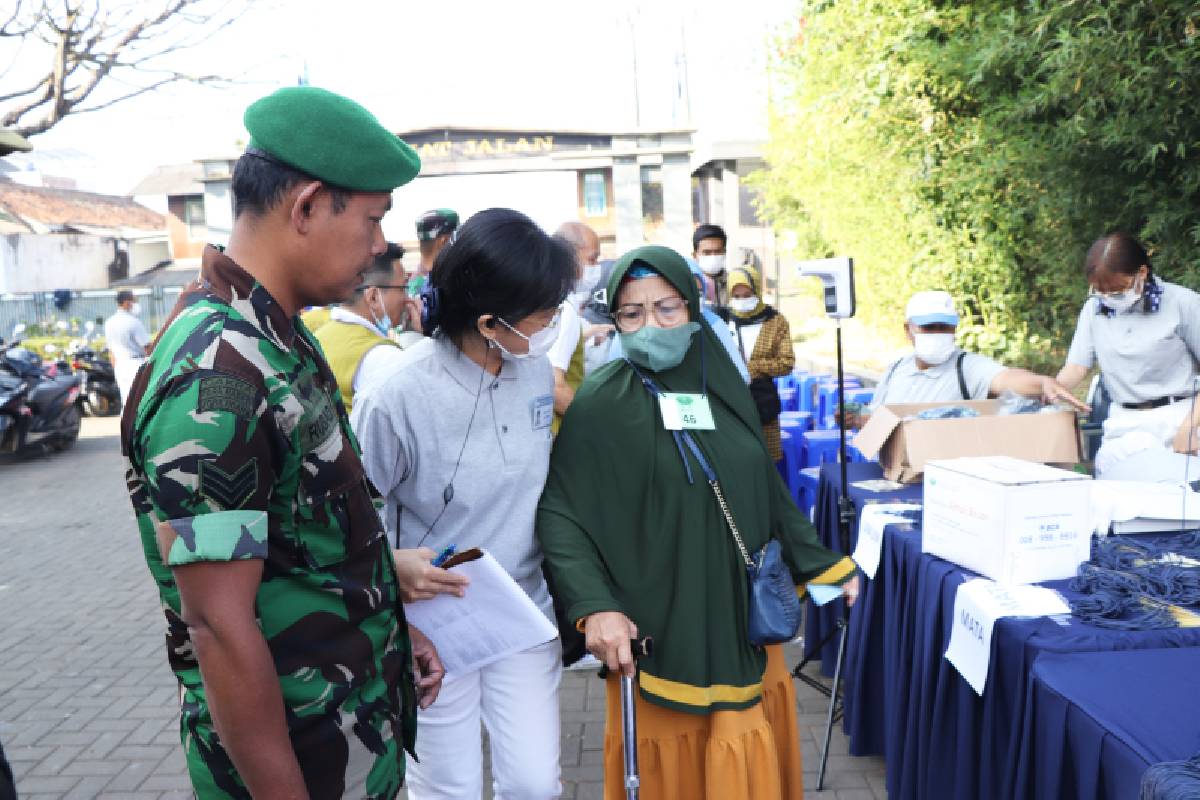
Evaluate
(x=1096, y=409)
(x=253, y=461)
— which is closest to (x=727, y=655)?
(x=253, y=461)

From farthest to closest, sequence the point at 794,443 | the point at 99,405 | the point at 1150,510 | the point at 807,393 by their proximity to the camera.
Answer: the point at 99,405 → the point at 807,393 → the point at 794,443 → the point at 1150,510

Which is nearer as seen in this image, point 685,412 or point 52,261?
point 685,412

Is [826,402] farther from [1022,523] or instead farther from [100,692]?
[100,692]

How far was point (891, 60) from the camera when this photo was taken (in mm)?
9141

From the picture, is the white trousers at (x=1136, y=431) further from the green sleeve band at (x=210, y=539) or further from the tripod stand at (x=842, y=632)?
the green sleeve band at (x=210, y=539)

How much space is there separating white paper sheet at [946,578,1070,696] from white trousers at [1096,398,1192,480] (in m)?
1.56

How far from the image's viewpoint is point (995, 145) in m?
8.59

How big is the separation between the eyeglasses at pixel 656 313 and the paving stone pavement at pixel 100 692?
5.94ft

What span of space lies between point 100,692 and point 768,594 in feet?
12.0

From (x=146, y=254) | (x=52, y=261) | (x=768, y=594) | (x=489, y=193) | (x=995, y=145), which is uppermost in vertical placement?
(x=489, y=193)

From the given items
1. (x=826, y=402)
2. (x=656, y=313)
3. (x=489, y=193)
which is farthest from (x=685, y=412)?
(x=489, y=193)

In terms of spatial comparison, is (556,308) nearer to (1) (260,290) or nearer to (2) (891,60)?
(1) (260,290)

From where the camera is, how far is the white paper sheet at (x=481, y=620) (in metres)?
2.03

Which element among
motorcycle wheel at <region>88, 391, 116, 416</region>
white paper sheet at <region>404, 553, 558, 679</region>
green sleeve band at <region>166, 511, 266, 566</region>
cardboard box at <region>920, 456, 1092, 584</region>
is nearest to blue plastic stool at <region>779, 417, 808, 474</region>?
cardboard box at <region>920, 456, 1092, 584</region>
